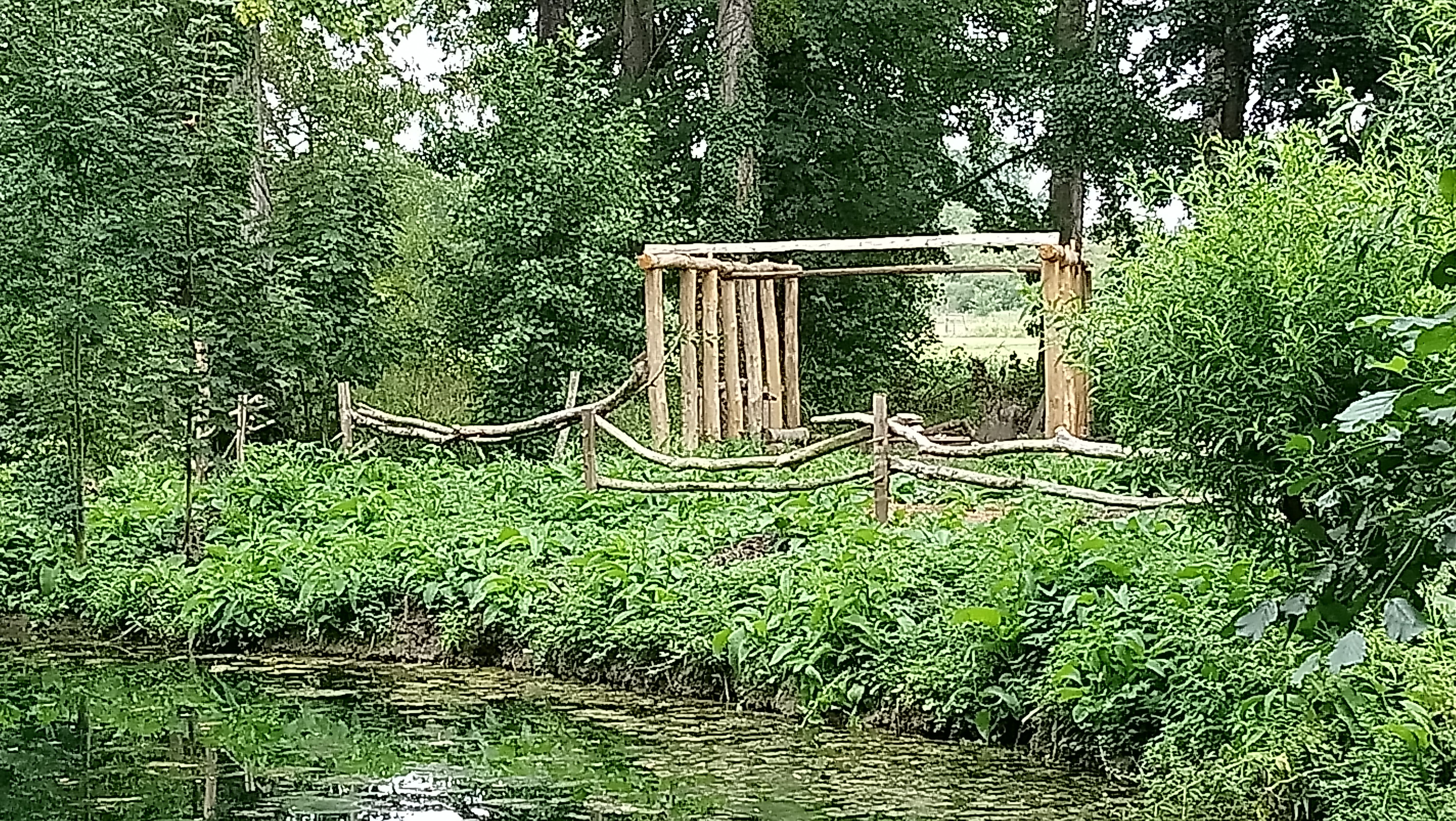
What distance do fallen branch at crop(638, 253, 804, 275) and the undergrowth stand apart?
1.94m

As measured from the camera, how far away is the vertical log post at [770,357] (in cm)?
1521

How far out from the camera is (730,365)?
13977 mm

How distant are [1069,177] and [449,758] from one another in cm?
A: 1199

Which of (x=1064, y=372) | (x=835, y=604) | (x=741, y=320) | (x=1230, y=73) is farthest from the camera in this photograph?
(x=1230, y=73)

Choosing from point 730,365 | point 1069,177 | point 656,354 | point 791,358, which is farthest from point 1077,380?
point 1069,177

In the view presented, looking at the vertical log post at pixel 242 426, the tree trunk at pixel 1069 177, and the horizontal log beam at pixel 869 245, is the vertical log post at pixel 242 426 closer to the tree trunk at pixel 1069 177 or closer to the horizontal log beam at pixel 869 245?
the horizontal log beam at pixel 869 245

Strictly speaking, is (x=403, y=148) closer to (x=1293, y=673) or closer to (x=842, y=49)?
(x=842, y=49)

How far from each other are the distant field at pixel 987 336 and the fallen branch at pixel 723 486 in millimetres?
8161

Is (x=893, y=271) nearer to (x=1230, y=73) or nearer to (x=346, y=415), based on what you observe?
(x=1230, y=73)

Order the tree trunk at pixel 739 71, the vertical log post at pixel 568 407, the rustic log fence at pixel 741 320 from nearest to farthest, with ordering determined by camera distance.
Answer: the vertical log post at pixel 568 407 < the rustic log fence at pixel 741 320 < the tree trunk at pixel 739 71

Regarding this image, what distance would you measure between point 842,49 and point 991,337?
7.63m

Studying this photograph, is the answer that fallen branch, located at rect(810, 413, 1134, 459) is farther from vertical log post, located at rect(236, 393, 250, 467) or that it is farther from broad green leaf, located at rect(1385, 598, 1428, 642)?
broad green leaf, located at rect(1385, 598, 1428, 642)

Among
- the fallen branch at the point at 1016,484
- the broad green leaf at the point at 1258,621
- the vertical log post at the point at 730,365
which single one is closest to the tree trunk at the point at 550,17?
the vertical log post at the point at 730,365

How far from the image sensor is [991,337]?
2488cm
